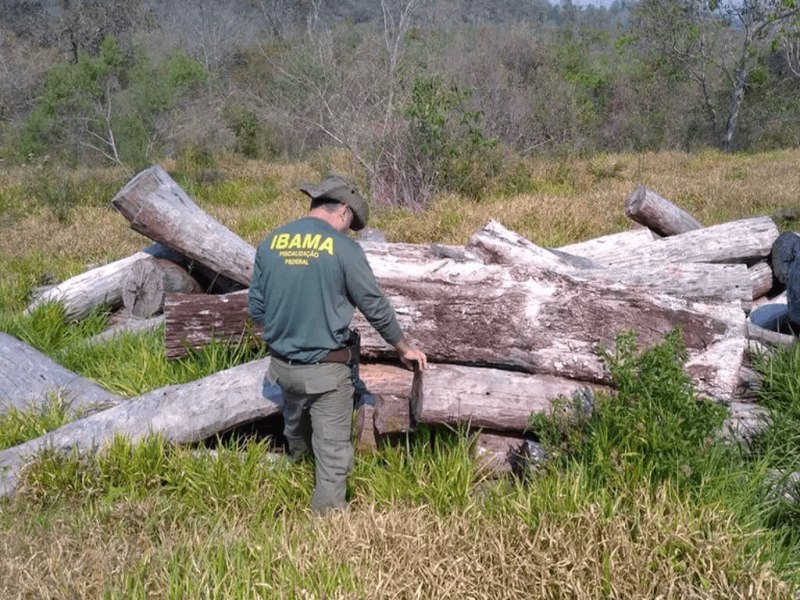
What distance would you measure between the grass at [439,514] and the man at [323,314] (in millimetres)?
303

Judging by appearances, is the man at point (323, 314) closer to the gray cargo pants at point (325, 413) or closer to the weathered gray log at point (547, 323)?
the gray cargo pants at point (325, 413)

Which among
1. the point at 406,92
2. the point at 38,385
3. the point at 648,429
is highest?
the point at 406,92

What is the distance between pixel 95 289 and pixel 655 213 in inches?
225

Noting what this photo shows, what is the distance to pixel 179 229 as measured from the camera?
6.59m

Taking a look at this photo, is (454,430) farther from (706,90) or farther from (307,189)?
(706,90)

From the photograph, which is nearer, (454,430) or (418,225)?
(454,430)

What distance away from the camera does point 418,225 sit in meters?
9.32

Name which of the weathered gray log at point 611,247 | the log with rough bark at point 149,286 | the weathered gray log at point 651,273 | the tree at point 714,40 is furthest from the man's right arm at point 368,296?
the tree at point 714,40

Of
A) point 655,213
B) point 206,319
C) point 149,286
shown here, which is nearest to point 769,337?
point 655,213

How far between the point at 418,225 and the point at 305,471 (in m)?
5.51

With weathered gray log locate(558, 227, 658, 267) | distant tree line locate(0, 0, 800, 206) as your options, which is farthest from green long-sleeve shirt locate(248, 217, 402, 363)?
distant tree line locate(0, 0, 800, 206)

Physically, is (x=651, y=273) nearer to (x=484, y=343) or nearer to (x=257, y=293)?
(x=484, y=343)

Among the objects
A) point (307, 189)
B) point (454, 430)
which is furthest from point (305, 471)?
point (307, 189)

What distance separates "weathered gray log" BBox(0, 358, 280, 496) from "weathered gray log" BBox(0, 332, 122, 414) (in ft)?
1.76
